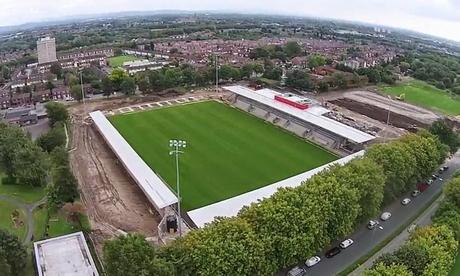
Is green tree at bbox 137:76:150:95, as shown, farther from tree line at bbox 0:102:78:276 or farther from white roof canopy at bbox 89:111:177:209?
white roof canopy at bbox 89:111:177:209

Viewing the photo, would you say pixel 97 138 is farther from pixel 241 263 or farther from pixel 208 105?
pixel 241 263

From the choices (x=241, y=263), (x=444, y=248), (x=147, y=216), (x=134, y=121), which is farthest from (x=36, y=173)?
(x=444, y=248)

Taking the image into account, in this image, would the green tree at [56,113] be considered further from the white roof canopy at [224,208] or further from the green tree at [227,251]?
the green tree at [227,251]

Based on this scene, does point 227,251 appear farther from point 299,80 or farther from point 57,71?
point 57,71

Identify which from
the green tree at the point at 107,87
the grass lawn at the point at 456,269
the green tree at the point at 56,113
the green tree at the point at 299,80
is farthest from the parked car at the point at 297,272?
the green tree at the point at 107,87

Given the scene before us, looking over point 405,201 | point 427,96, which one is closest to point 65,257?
point 405,201

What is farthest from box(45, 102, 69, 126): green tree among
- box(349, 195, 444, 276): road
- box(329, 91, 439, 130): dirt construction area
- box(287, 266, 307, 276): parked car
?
box(349, 195, 444, 276): road

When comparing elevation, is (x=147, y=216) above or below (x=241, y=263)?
below
